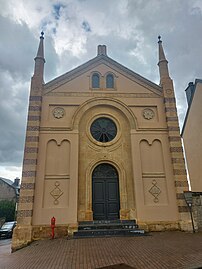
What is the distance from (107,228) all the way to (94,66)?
1109 cm

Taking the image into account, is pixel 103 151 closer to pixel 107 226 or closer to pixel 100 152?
pixel 100 152

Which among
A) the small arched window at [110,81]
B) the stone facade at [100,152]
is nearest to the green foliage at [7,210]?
the stone facade at [100,152]

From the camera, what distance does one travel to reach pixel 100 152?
13.2 m

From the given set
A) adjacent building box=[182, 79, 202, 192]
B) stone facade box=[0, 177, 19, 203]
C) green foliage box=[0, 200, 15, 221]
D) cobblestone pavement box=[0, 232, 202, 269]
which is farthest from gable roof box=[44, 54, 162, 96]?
stone facade box=[0, 177, 19, 203]

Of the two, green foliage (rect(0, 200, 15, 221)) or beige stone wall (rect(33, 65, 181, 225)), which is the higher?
beige stone wall (rect(33, 65, 181, 225))

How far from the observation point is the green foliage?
88.1ft

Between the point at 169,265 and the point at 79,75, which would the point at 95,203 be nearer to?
the point at 169,265

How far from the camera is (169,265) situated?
221 inches

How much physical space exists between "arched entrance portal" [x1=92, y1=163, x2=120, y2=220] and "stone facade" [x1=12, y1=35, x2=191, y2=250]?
0.06 meters

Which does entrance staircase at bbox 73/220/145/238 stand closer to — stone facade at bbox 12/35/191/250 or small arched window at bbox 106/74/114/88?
stone facade at bbox 12/35/191/250

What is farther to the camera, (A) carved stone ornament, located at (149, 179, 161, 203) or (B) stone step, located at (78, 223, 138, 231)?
(A) carved stone ornament, located at (149, 179, 161, 203)

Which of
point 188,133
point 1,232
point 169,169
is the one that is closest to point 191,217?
point 169,169

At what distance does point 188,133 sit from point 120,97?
983cm

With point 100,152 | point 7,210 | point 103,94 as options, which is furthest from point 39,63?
point 7,210
